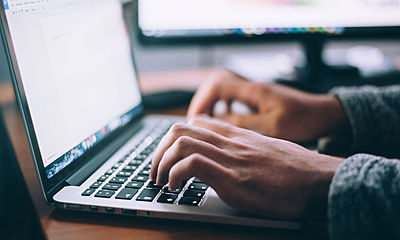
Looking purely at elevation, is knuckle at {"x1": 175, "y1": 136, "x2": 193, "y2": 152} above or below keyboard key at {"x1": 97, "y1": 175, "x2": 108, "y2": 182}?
above

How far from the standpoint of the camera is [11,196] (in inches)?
27.5

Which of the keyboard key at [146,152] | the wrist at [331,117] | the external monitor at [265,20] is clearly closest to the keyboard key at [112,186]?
the keyboard key at [146,152]

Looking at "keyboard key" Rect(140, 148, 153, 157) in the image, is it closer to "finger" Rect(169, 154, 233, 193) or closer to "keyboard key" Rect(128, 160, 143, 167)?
"keyboard key" Rect(128, 160, 143, 167)

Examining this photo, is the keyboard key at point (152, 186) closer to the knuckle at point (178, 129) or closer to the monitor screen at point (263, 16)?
the knuckle at point (178, 129)

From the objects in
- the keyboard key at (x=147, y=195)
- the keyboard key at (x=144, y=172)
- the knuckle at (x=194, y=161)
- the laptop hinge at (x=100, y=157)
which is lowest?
the keyboard key at (x=147, y=195)

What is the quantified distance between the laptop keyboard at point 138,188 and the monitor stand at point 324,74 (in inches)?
18.1

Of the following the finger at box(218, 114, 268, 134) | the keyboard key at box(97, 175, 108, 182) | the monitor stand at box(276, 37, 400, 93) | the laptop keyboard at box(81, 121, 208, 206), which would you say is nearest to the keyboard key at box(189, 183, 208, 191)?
the laptop keyboard at box(81, 121, 208, 206)

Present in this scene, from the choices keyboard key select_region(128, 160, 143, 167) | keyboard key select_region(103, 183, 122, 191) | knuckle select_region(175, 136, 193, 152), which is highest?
knuckle select_region(175, 136, 193, 152)

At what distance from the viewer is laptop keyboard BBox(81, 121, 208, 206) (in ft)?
1.35

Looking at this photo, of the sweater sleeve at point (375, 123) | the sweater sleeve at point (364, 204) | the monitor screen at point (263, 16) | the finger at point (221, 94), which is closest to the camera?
the sweater sleeve at point (364, 204)

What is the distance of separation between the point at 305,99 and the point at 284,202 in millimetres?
331

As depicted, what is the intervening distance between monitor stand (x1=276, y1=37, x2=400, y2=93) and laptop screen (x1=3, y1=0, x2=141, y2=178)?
0.38 meters

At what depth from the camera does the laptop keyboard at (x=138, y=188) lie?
16.2 inches

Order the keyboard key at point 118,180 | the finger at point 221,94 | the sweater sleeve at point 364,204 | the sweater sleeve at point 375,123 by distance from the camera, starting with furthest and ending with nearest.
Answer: the finger at point 221,94 < the sweater sleeve at point 375,123 < the keyboard key at point 118,180 < the sweater sleeve at point 364,204
